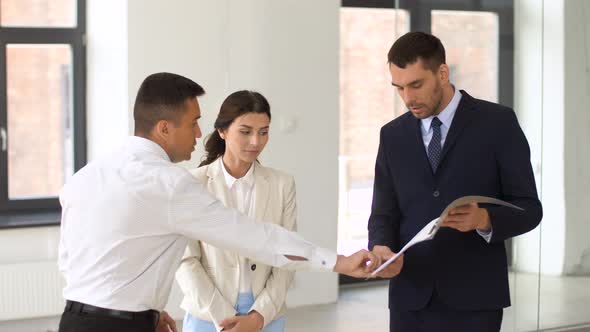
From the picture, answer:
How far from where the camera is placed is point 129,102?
19.4 ft

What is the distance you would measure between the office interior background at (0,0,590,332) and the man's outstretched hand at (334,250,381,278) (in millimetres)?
2604

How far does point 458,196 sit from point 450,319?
35 cm

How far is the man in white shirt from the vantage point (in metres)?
2.24

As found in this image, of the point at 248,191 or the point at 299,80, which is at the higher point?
the point at 299,80

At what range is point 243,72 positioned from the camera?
247 inches

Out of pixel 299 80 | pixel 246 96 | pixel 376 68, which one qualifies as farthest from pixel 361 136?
pixel 246 96

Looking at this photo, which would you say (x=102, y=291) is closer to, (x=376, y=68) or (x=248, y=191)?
(x=248, y=191)

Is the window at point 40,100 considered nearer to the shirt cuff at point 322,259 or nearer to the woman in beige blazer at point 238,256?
the woman in beige blazer at point 238,256

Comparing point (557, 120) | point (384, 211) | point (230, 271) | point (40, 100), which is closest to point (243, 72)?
point (40, 100)

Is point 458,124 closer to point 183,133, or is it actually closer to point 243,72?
point 183,133

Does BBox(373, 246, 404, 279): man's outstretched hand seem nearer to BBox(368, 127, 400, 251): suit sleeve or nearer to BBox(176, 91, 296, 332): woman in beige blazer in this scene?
BBox(368, 127, 400, 251): suit sleeve

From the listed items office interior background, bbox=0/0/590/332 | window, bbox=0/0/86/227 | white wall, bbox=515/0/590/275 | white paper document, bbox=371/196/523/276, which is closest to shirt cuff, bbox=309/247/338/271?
white paper document, bbox=371/196/523/276

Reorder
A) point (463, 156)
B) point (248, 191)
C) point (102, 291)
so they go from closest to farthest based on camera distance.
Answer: point (102, 291)
point (463, 156)
point (248, 191)

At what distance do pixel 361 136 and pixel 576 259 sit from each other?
478 cm
